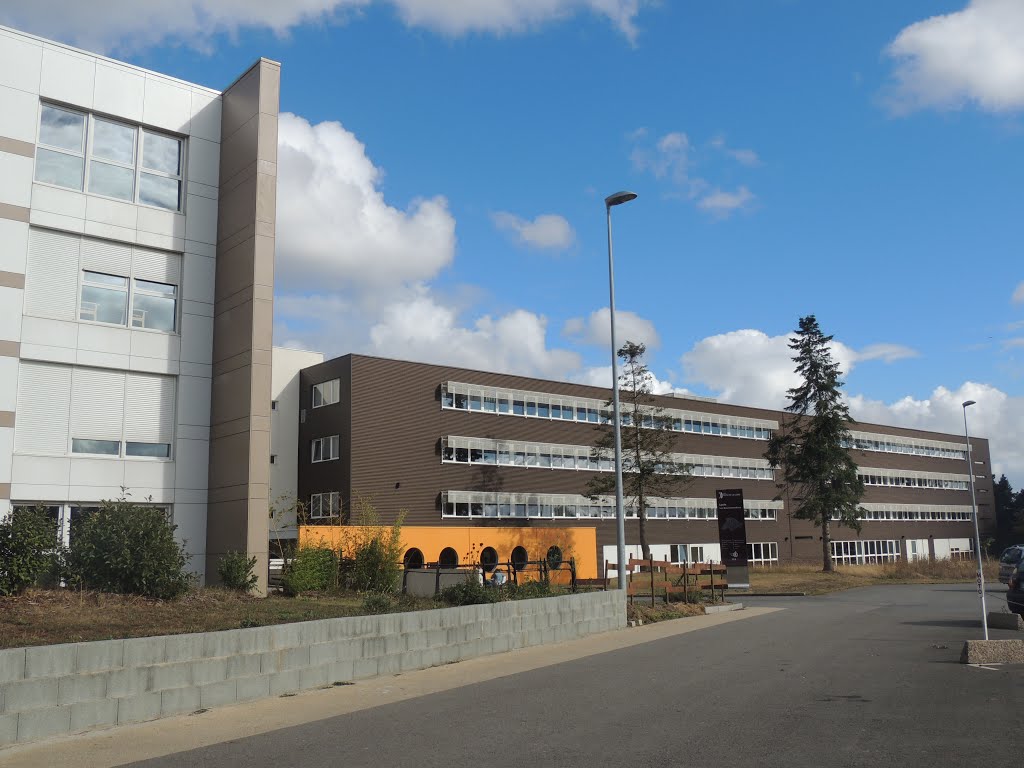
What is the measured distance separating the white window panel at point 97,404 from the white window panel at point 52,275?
1.65 metres

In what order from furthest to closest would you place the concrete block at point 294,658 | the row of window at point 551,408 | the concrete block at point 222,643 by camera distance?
the row of window at point 551,408, the concrete block at point 294,658, the concrete block at point 222,643

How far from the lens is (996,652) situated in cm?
1370

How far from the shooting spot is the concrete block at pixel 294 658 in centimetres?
1202

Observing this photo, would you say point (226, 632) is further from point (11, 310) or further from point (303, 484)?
point (303, 484)

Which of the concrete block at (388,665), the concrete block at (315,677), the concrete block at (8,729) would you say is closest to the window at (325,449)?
the concrete block at (388,665)

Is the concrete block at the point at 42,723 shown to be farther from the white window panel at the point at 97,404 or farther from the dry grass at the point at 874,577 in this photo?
the dry grass at the point at 874,577

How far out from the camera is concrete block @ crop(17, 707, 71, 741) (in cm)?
904

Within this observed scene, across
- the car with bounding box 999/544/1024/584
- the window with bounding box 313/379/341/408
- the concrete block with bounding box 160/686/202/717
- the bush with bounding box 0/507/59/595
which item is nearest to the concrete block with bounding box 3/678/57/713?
the concrete block with bounding box 160/686/202/717

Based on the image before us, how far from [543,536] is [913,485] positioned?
177 ft

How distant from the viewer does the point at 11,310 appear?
71.3 ft

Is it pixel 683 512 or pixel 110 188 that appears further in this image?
pixel 683 512

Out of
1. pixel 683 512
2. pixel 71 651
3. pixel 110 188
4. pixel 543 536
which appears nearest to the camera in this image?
pixel 71 651

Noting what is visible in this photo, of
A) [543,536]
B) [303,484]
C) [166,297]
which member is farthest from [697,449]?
[166,297]

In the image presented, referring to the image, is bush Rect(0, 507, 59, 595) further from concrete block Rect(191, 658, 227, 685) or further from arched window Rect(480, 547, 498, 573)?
arched window Rect(480, 547, 498, 573)
